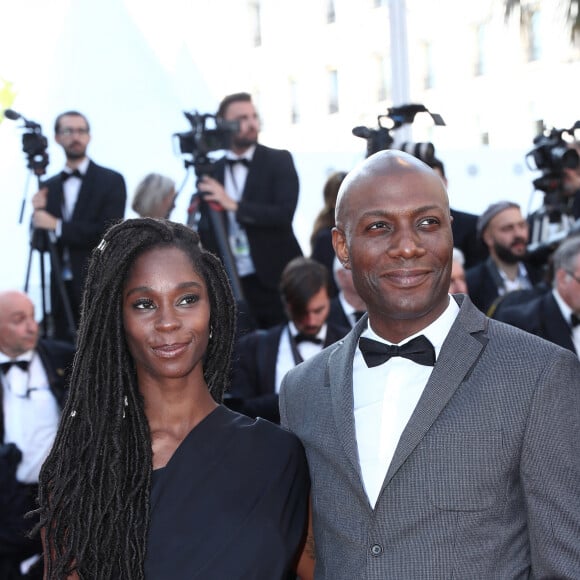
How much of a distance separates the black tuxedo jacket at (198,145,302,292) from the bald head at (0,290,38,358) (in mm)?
1059

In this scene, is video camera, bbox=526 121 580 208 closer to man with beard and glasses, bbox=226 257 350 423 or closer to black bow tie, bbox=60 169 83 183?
man with beard and glasses, bbox=226 257 350 423

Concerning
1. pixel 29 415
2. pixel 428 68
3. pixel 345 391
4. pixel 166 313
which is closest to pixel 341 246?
pixel 345 391

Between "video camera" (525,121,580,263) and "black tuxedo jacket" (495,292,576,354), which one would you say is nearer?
"black tuxedo jacket" (495,292,576,354)

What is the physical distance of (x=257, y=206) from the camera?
5027 millimetres

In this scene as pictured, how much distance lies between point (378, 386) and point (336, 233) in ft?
1.10

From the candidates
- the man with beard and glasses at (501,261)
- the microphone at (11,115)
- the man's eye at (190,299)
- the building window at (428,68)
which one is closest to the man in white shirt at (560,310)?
the man with beard and glasses at (501,261)

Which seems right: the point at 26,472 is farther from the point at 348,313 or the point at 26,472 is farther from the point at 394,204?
the point at 394,204

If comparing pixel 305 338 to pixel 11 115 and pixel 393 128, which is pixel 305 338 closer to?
pixel 393 128

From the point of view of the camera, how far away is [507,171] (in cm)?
578

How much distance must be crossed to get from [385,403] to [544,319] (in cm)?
237

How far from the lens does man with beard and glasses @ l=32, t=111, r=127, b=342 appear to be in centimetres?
506

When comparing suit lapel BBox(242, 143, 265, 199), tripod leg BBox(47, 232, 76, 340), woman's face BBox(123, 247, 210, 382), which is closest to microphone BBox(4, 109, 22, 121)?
tripod leg BBox(47, 232, 76, 340)

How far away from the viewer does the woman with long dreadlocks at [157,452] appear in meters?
2.27

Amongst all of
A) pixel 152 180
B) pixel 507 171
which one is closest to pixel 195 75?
pixel 152 180
